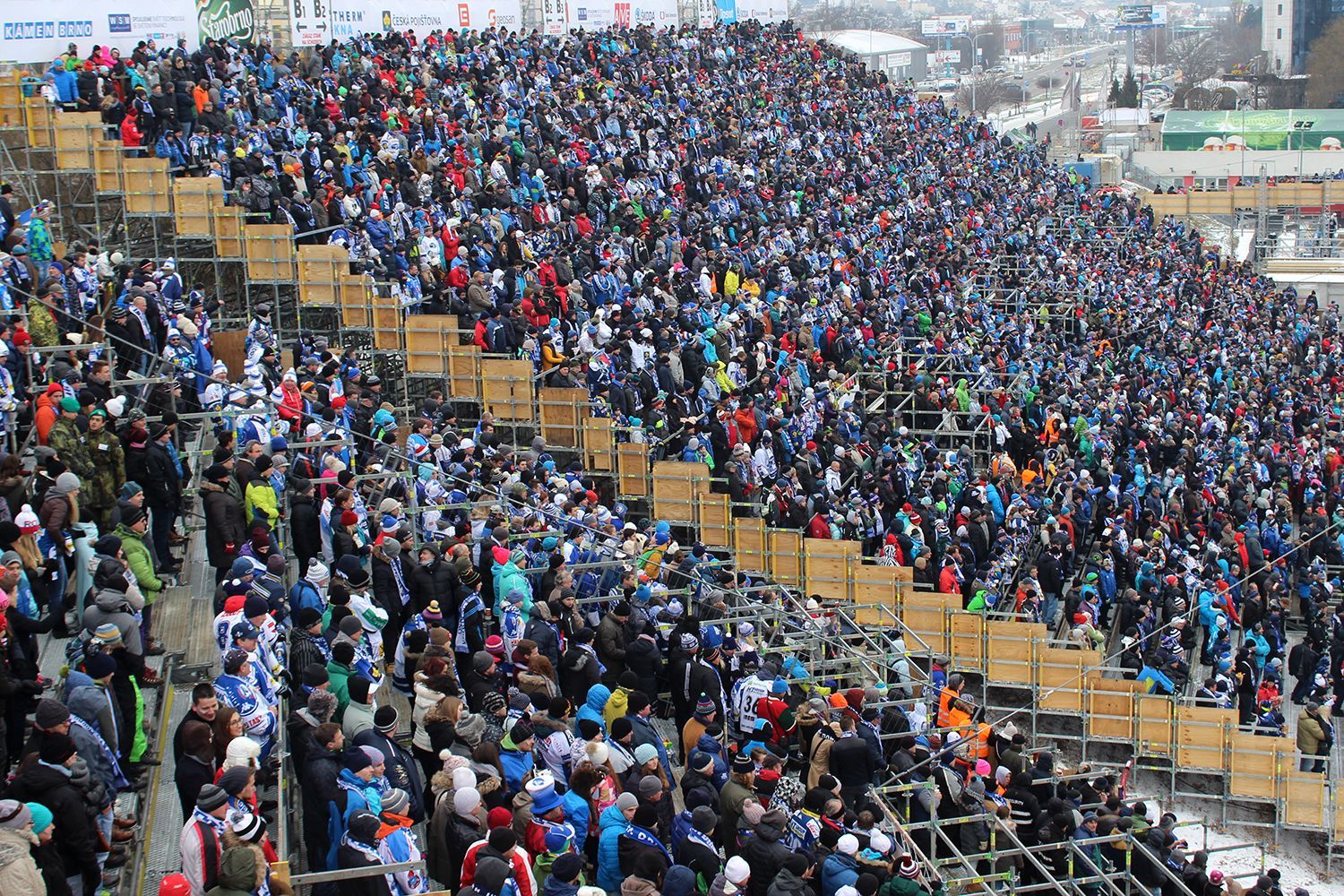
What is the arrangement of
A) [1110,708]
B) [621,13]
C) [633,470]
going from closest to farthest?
1. [1110,708]
2. [633,470]
3. [621,13]

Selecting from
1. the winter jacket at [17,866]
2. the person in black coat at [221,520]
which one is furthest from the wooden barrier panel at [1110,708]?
the winter jacket at [17,866]

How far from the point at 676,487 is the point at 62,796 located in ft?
36.8

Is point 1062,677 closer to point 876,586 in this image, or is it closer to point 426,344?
point 876,586

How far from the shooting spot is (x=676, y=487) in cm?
1802

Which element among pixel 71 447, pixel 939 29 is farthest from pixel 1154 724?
pixel 939 29

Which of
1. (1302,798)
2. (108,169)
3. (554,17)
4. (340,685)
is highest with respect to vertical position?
(554,17)

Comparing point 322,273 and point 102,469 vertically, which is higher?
point 322,273

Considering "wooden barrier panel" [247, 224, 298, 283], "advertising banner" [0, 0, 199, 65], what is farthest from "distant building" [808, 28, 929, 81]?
"wooden barrier panel" [247, 224, 298, 283]

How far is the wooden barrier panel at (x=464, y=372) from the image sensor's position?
1883 cm

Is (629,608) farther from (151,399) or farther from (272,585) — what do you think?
(151,399)

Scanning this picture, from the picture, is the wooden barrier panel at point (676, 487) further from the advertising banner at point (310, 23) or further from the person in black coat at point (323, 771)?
the advertising banner at point (310, 23)

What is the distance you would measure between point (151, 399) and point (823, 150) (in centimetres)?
2693

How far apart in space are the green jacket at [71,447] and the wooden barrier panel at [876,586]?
28.5ft

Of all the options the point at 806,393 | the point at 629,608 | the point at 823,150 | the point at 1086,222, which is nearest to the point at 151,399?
the point at 629,608
